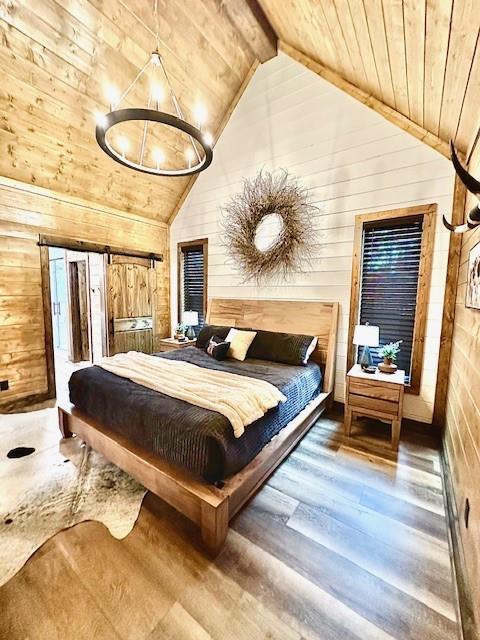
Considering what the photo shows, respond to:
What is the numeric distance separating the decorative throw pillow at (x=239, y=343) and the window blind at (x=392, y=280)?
52.9 inches

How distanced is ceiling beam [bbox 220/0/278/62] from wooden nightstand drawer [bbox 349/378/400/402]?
405cm

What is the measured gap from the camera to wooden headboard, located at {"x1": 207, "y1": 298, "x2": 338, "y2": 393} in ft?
10.5

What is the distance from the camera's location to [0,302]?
318 cm

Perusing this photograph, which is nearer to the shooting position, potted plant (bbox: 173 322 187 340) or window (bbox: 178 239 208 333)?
potted plant (bbox: 173 322 187 340)

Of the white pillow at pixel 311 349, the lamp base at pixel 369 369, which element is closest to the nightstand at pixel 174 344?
the white pillow at pixel 311 349

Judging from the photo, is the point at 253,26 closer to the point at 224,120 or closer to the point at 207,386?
the point at 224,120

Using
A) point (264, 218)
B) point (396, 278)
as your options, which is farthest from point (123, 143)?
point (396, 278)

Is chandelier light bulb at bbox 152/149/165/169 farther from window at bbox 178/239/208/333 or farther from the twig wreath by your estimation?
window at bbox 178/239/208/333

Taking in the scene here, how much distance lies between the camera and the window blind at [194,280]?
4691 mm

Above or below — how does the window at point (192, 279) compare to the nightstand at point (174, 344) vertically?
above

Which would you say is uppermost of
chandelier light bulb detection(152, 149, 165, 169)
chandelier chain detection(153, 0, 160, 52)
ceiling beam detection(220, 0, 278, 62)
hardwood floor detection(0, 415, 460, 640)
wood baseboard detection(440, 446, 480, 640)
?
ceiling beam detection(220, 0, 278, 62)

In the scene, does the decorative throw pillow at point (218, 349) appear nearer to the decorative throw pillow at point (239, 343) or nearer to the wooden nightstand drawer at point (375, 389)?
the decorative throw pillow at point (239, 343)

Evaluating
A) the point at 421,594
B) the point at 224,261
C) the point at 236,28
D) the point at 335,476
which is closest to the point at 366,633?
the point at 421,594

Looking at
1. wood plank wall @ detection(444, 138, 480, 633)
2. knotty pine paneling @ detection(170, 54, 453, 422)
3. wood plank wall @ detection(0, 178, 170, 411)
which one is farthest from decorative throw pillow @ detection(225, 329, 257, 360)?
wood plank wall @ detection(0, 178, 170, 411)
